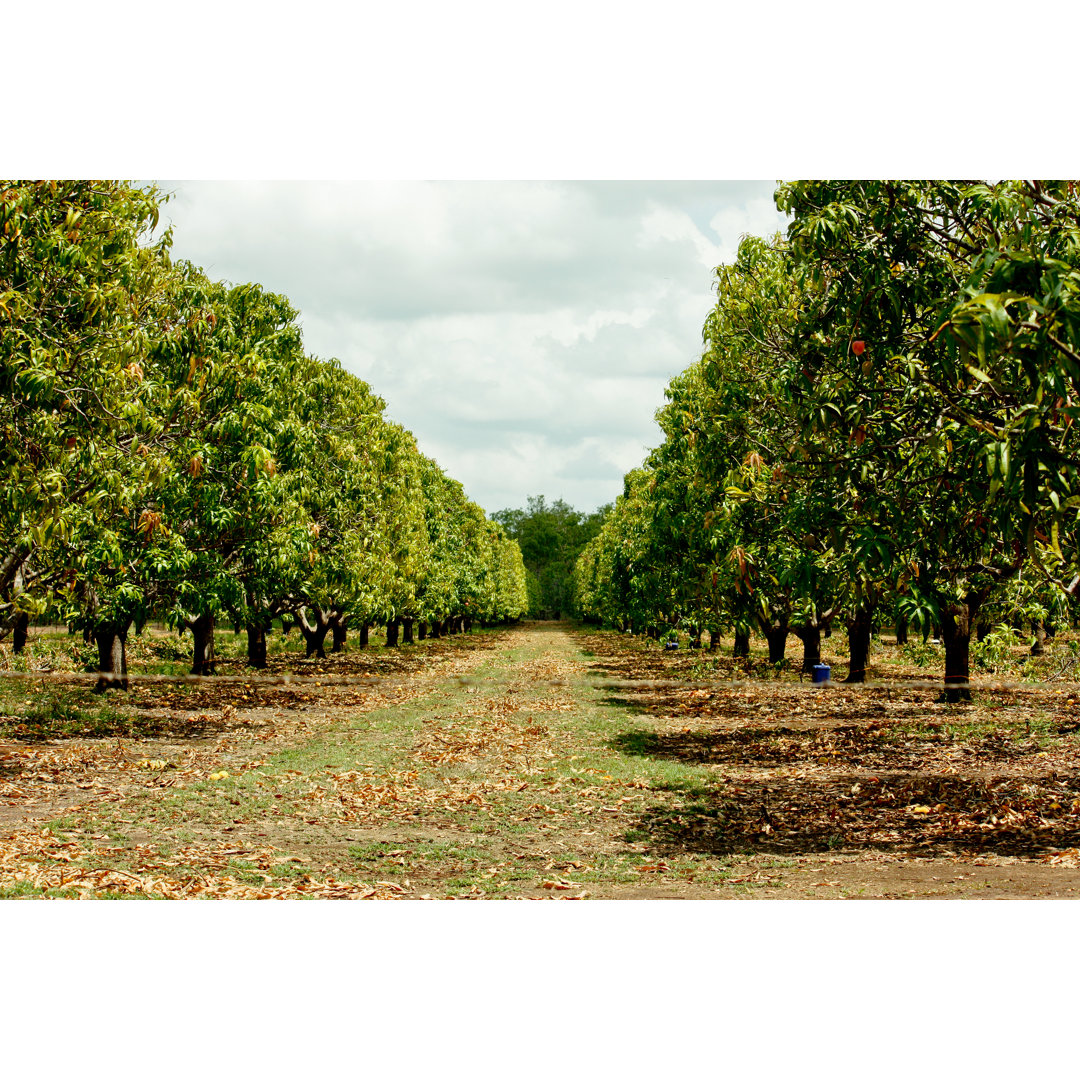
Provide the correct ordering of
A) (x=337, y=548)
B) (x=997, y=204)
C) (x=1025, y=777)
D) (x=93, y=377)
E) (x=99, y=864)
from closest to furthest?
(x=997, y=204), (x=99, y=864), (x=93, y=377), (x=1025, y=777), (x=337, y=548)

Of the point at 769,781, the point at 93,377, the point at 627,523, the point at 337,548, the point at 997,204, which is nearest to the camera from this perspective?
the point at 997,204

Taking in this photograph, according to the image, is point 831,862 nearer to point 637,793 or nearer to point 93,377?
point 637,793

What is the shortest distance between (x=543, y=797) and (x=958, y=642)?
38.8ft

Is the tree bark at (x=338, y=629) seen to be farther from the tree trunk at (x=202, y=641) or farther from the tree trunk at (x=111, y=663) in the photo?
the tree trunk at (x=111, y=663)

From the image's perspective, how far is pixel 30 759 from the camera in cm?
1431

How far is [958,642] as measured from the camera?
65.6 feet

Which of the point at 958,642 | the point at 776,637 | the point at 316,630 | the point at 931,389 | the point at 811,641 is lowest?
the point at 316,630

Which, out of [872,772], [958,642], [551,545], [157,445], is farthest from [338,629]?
[551,545]

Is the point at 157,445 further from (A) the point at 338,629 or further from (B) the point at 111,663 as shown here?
(A) the point at 338,629

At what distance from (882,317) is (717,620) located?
17.4 meters

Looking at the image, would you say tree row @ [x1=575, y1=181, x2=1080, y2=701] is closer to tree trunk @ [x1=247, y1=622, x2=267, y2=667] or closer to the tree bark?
tree trunk @ [x1=247, y1=622, x2=267, y2=667]

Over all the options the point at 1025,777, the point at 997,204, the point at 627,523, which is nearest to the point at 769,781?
the point at 1025,777

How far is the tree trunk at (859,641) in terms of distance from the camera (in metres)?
24.5

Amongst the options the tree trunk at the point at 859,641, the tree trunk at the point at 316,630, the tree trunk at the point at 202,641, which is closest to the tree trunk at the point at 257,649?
the tree trunk at the point at 316,630
